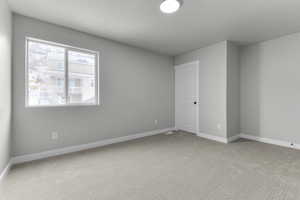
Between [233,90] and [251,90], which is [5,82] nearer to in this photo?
[233,90]

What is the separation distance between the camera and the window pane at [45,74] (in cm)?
248

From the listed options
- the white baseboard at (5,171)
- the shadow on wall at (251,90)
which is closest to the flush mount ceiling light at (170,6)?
the shadow on wall at (251,90)

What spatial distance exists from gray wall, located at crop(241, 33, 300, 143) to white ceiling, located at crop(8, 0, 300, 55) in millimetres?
335

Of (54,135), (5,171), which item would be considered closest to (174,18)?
(54,135)

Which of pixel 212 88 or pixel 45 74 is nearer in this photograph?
pixel 45 74

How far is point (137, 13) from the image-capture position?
2.32 m

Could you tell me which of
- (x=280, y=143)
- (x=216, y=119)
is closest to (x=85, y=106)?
(x=216, y=119)

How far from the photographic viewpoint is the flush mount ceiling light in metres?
1.97

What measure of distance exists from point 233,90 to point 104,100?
3215 millimetres

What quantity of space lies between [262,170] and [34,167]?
3.47 m

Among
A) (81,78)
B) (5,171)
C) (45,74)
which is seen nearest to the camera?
(5,171)

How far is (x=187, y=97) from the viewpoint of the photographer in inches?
172

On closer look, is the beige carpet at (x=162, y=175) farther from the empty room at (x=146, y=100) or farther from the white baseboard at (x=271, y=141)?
the white baseboard at (x=271, y=141)

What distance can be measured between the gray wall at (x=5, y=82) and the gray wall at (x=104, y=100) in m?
0.18
